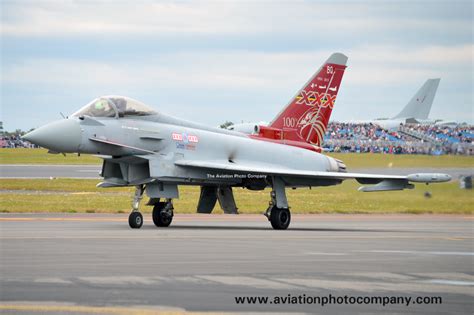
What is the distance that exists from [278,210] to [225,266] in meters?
10.6

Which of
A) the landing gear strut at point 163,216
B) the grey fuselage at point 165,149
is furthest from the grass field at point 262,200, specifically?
the landing gear strut at point 163,216

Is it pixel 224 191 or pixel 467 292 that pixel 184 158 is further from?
pixel 467 292

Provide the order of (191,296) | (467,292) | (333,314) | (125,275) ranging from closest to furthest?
1. (333,314)
2. (191,296)
3. (467,292)
4. (125,275)

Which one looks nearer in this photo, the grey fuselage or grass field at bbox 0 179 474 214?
the grey fuselage

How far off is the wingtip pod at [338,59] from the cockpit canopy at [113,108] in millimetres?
7130

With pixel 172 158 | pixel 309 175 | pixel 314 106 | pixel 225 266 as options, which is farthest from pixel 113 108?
pixel 225 266

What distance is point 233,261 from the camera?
14828 mm

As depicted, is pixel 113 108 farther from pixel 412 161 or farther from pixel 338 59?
pixel 338 59

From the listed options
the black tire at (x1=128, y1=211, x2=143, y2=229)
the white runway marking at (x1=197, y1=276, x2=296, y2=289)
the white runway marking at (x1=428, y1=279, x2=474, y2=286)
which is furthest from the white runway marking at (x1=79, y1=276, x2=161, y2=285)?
the black tire at (x1=128, y1=211, x2=143, y2=229)

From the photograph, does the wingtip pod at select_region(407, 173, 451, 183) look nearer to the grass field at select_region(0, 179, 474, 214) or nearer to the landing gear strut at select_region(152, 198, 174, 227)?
the grass field at select_region(0, 179, 474, 214)

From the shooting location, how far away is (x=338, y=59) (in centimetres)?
2908

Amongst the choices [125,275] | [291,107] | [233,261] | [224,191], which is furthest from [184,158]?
[125,275]

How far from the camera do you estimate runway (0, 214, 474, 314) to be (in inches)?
424

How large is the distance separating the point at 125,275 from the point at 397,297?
3.78 m
